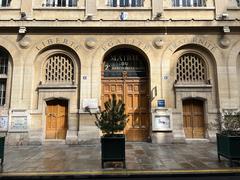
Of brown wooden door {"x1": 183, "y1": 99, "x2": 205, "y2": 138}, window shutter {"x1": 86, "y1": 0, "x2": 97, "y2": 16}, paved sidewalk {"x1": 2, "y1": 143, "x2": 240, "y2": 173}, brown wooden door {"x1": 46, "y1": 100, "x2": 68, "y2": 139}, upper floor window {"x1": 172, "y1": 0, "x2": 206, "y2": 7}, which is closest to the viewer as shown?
paved sidewalk {"x1": 2, "y1": 143, "x2": 240, "y2": 173}

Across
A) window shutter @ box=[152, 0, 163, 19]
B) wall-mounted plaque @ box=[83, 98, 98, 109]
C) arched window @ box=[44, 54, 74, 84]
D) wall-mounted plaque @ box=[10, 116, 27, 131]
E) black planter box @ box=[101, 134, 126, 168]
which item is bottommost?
black planter box @ box=[101, 134, 126, 168]

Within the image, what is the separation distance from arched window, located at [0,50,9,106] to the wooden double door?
594cm

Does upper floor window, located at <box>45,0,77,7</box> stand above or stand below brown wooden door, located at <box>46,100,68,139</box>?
above

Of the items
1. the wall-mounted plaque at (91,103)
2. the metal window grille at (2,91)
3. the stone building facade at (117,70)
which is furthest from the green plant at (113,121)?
the metal window grille at (2,91)

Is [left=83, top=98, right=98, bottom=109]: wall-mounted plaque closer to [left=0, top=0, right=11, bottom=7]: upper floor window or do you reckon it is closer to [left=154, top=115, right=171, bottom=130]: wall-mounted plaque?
[left=154, top=115, right=171, bottom=130]: wall-mounted plaque

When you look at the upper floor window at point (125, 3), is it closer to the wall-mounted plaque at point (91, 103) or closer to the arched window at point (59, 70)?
the arched window at point (59, 70)

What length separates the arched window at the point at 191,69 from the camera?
15.1 meters

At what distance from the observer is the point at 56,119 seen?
1465 centimetres

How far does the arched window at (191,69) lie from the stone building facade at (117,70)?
61 millimetres

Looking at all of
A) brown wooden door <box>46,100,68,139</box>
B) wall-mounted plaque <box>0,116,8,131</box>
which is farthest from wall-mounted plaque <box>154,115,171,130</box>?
wall-mounted plaque <box>0,116,8,131</box>

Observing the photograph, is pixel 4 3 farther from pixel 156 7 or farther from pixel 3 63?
pixel 156 7

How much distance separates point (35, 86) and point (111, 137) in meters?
8.06

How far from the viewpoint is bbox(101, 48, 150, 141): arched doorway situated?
14.9m

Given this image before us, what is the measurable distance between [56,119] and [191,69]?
8780 millimetres
